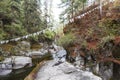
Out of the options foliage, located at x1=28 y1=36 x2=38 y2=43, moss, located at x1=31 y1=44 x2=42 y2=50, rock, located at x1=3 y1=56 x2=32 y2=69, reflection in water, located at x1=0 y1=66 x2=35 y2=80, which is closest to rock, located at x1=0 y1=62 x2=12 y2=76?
→ rock, located at x1=3 y1=56 x2=32 y2=69

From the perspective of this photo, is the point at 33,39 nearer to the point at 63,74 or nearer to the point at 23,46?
the point at 23,46

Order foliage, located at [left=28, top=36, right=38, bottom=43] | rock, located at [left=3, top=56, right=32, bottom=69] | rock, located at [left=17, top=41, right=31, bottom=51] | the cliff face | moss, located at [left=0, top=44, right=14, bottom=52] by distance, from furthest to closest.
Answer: foliage, located at [left=28, top=36, right=38, bottom=43] → rock, located at [left=17, top=41, right=31, bottom=51] → moss, located at [left=0, top=44, right=14, bottom=52] → rock, located at [left=3, top=56, right=32, bottom=69] → the cliff face

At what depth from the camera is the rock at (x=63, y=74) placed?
1054 centimetres

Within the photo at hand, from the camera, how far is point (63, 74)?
37.1ft

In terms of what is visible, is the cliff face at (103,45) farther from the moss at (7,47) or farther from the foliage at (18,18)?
the foliage at (18,18)

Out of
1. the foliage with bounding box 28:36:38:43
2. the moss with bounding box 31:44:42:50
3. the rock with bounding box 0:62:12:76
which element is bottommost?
the rock with bounding box 0:62:12:76

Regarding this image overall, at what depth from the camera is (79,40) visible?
1567 centimetres

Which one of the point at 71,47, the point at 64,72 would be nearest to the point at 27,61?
the point at 71,47

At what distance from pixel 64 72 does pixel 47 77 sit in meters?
1.05

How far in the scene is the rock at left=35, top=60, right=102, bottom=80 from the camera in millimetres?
10539

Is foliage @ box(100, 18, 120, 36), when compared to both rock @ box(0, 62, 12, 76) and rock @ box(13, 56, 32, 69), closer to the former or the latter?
rock @ box(13, 56, 32, 69)

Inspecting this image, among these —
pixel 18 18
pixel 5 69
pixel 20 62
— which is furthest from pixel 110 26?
pixel 18 18

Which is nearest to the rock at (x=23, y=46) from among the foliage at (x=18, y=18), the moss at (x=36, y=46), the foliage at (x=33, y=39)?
the moss at (x=36, y=46)

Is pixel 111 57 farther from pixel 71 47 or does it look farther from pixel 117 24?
pixel 71 47
